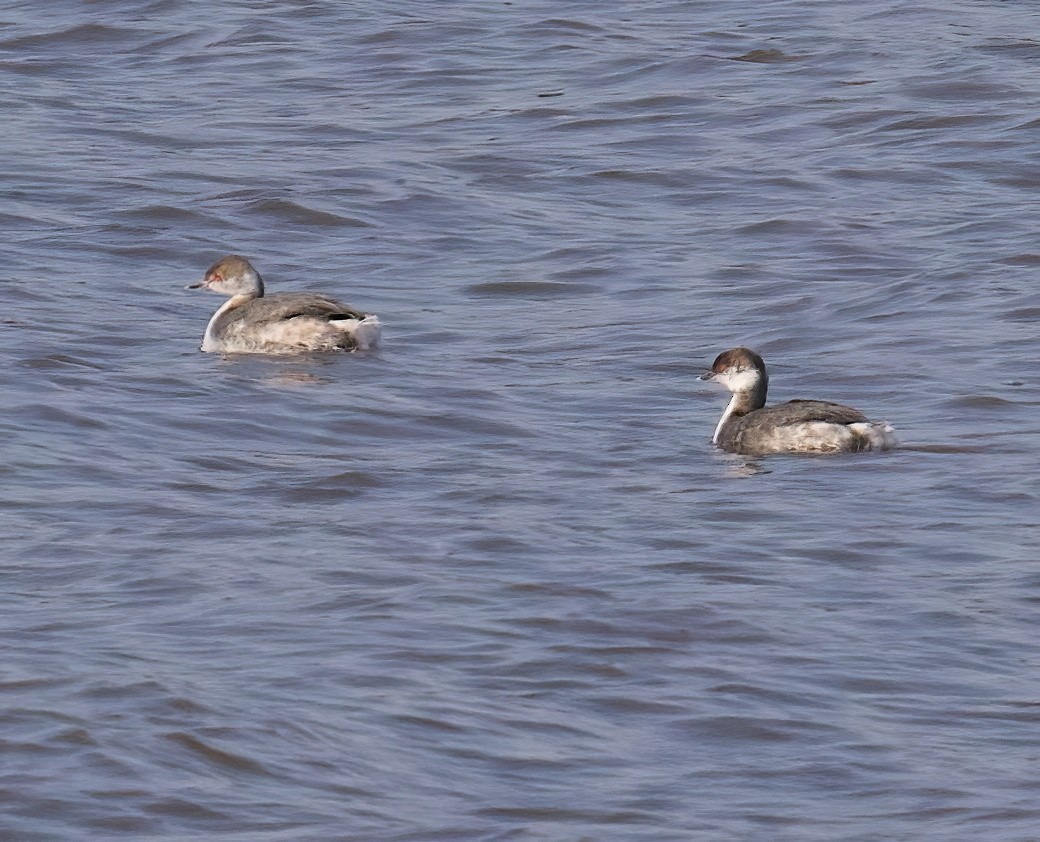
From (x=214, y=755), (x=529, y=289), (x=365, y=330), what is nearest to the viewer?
(x=214, y=755)

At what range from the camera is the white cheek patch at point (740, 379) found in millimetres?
11758

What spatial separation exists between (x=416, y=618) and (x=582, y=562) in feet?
3.22

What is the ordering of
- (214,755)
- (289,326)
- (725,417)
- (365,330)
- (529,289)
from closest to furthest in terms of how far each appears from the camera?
(214,755), (725,417), (365,330), (289,326), (529,289)

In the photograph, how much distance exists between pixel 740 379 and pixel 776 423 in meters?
0.48

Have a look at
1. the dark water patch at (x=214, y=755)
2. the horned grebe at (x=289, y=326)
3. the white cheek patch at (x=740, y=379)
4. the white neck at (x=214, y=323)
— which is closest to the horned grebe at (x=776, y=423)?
the white cheek patch at (x=740, y=379)

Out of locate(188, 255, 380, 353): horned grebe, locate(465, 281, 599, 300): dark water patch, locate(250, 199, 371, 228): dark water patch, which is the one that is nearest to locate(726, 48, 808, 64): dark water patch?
locate(250, 199, 371, 228): dark water patch

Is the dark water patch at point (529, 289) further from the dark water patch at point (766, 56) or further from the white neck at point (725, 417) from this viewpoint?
the dark water patch at point (766, 56)

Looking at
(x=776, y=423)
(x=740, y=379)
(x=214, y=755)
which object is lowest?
(x=776, y=423)

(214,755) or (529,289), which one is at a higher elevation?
(214,755)

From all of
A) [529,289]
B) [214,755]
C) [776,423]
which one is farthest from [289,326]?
[214,755]

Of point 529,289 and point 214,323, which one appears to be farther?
point 529,289

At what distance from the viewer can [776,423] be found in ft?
37.2

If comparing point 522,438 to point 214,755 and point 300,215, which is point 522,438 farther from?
point 300,215

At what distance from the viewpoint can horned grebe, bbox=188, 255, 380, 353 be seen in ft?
43.2
